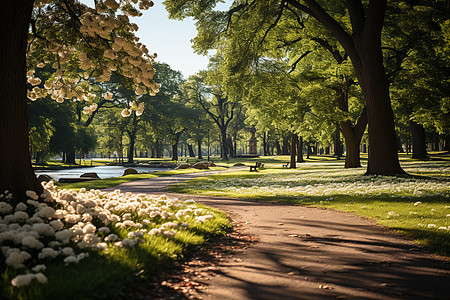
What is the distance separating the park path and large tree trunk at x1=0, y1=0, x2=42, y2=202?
4.09 metres

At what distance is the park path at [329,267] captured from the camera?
3723mm

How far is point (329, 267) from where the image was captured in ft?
15.1

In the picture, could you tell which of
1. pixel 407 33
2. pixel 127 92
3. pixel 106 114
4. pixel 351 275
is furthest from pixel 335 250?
pixel 106 114

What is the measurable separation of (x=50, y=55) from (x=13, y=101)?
3.46 metres

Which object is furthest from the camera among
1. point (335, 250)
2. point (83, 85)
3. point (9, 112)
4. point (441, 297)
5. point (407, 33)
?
point (407, 33)

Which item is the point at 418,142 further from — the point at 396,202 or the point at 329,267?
the point at 329,267

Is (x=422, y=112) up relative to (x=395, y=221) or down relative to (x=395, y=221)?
up

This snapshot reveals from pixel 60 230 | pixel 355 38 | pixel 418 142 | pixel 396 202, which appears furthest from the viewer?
pixel 418 142

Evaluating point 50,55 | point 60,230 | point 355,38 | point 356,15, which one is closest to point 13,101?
point 60,230

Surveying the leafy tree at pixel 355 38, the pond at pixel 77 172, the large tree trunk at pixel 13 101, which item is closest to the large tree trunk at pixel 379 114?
the leafy tree at pixel 355 38

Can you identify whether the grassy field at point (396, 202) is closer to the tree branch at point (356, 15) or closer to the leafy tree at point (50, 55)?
the leafy tree at point (50, 55)

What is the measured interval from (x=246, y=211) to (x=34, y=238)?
699cm

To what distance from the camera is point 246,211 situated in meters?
10.3

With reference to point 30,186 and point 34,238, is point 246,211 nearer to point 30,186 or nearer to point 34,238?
point 30,186
